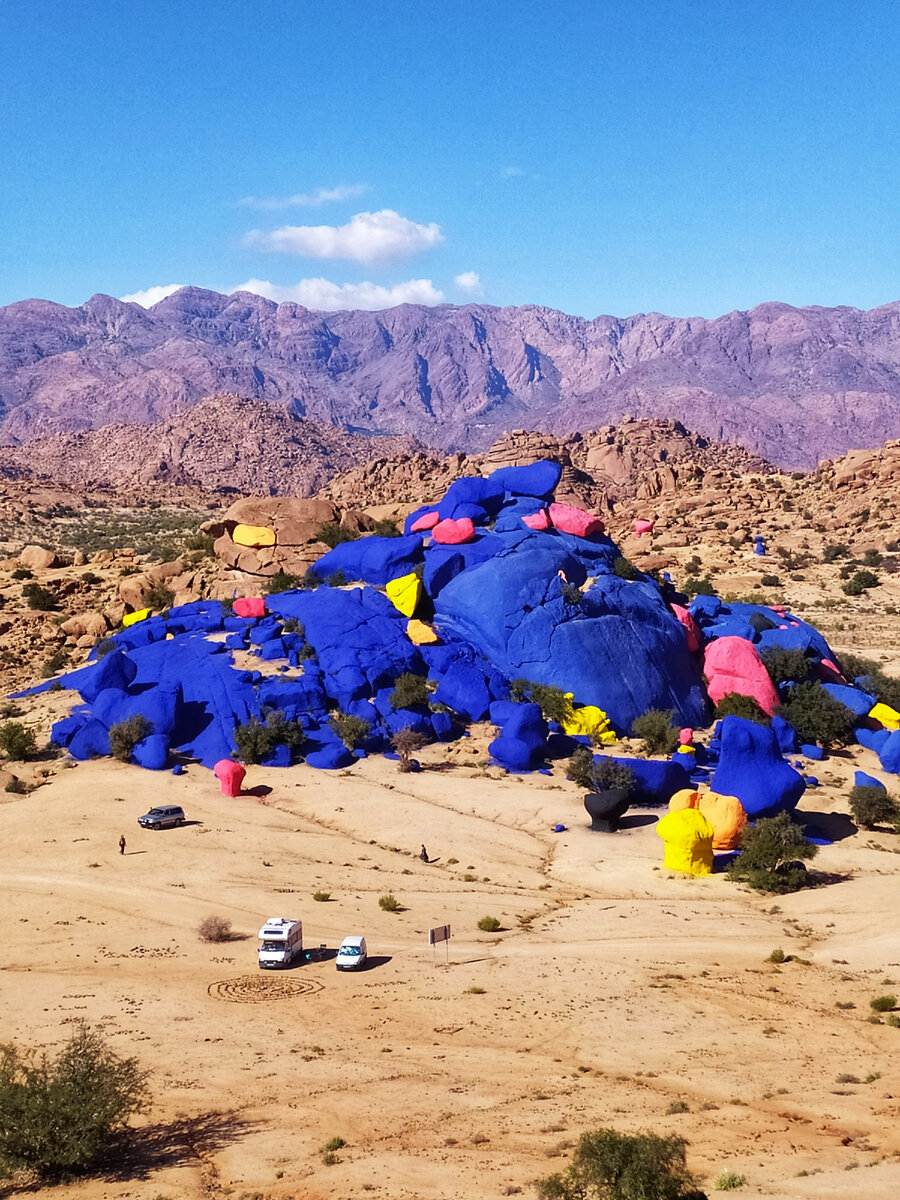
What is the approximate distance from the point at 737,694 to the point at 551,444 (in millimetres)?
72133

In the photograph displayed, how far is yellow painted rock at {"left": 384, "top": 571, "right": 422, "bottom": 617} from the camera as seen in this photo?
4028 centimetres

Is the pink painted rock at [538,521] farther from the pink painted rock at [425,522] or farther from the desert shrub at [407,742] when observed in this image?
the desert shrub at [407,742]

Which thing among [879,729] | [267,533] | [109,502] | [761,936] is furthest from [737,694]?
[109,502]

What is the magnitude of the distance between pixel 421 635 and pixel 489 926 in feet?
58.9

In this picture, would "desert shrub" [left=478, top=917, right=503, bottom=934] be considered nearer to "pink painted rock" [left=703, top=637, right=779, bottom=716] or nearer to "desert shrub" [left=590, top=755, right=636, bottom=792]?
"desert shrub" [left=590, top=755, right=636, bottom=792]

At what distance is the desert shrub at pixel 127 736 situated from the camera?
32875 millimetres

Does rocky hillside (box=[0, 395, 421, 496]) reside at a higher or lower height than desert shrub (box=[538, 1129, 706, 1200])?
higher

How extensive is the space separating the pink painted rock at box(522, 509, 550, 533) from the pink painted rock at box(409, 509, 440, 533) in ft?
14.4

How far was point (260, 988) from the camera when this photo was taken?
18.8 m

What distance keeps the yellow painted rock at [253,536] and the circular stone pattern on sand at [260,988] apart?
104 feet

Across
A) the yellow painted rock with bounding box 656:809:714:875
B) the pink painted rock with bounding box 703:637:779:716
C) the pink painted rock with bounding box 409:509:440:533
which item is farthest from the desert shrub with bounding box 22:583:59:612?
the yellow painted rock with bounding box 656:809:714:875

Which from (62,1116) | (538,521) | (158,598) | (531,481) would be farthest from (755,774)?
(158,598)

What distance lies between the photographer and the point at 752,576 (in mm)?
66125

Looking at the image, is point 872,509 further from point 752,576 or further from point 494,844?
point 494,844
